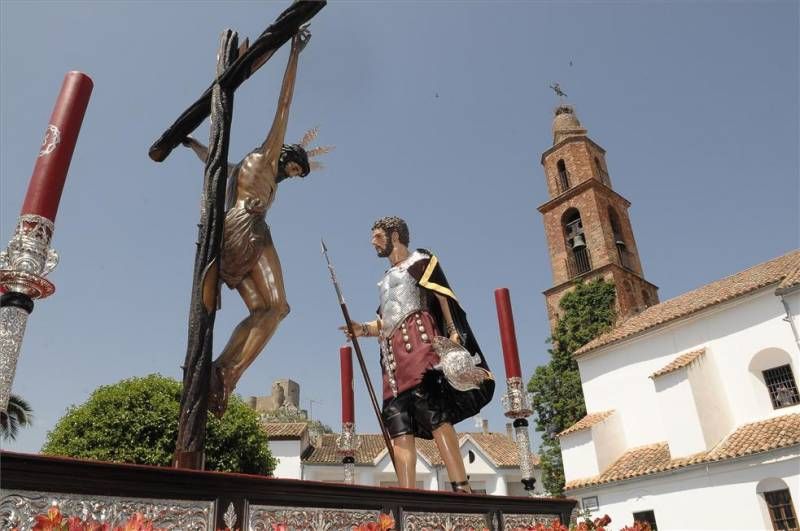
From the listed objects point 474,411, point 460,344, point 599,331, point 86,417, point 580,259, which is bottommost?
point 474,411

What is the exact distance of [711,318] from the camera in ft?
66.3

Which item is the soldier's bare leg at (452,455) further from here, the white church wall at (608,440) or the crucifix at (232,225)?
the white church wall at (608,440)

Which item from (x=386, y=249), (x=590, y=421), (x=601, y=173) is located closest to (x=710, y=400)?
(x=590, y=421)

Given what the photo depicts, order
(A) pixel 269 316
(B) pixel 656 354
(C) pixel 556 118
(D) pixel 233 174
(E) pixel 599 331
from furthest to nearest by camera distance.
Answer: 1. (C) pixel 556 118
2. (E) pixel 599 331
3. (B) pixel 656 354
4. (D) pixel 233 174
5. (A) pixel 269 316

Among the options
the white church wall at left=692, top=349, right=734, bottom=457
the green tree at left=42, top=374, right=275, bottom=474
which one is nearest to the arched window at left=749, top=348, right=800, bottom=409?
the white church wall at left=692, top=349, right=734, bottom=457

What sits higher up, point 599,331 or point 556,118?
point 556,118

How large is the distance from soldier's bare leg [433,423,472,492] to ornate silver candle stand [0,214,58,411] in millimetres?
2585

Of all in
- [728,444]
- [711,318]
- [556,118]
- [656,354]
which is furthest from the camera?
[556,118]

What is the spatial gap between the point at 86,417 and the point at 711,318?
20.7 metres

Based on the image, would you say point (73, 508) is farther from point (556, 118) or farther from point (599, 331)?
point (556, 118)

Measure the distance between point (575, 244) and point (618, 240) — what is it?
8.95ft

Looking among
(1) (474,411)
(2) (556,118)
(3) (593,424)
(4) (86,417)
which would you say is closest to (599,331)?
(3) (593,424)

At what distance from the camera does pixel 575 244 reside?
3334cm

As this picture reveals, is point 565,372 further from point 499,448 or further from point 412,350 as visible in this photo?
point 412,350
